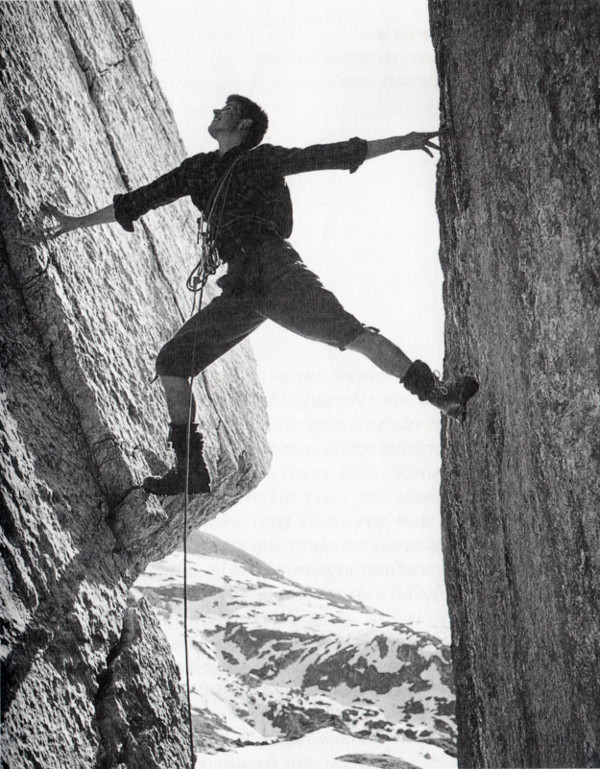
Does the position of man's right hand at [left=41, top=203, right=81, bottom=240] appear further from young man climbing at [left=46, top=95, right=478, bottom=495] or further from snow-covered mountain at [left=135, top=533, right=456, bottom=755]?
snow-covered mountain at [left=135, top=533, right=456, bottom=755]

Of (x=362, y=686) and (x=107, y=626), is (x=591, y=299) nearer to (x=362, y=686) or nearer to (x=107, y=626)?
(x=107, y=626)

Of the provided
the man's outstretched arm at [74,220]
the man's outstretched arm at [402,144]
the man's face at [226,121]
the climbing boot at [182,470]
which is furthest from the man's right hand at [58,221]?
the man's outstretched arm at [402,144]

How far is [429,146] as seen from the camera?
417 centimetres

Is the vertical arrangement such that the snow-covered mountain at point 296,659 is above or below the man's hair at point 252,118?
above

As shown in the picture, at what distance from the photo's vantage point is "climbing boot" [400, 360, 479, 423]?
3.88m

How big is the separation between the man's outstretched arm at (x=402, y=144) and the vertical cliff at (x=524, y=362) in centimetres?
30

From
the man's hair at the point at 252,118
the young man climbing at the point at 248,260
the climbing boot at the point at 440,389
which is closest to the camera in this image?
the climbing boot at the point at 440,389

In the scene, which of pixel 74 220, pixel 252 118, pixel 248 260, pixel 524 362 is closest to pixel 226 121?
pixel 252 118

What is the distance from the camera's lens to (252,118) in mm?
4555

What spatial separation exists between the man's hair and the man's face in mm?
32

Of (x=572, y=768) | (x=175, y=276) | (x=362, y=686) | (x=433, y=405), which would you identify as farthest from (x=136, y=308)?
(x=362, y=686)

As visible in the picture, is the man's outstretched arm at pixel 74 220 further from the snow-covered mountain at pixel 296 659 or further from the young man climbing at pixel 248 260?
the snow-covered mountain at pixel 296 659

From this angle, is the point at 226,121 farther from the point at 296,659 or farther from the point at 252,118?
the point at 296,659

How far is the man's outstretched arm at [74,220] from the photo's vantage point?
4.61 metres
